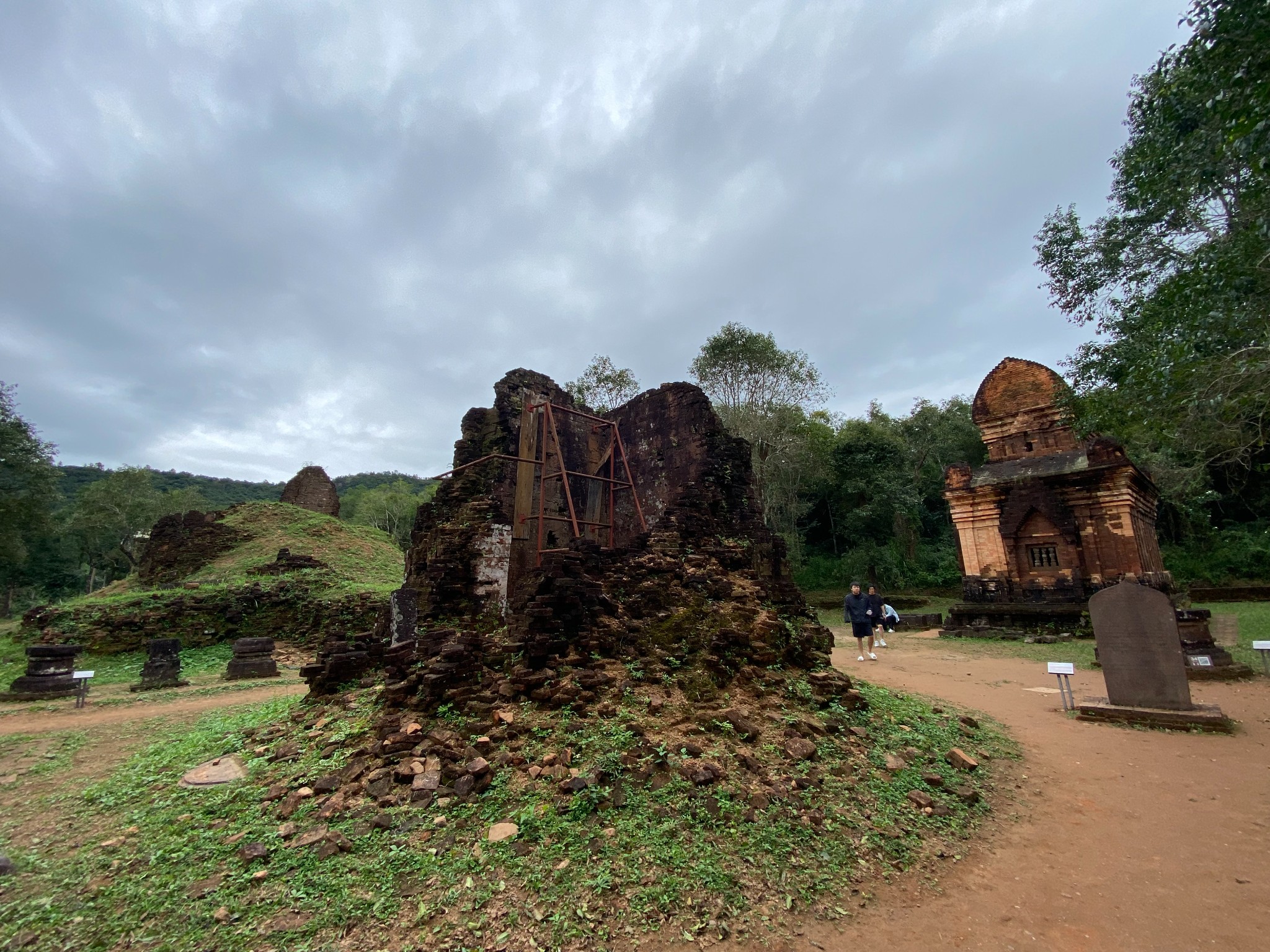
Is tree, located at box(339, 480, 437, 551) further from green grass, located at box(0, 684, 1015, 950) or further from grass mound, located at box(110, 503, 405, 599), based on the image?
green grass, located at box(0, 684, 1015, 950)

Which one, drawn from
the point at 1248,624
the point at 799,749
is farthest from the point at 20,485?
the point at 1248,624

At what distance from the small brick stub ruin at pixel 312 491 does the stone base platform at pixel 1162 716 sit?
2952 cm

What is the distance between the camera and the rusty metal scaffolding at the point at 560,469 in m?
9.10

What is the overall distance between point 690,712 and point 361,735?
3.01 meters

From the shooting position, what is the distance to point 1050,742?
5.91 metres

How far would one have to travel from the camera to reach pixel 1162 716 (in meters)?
6.23

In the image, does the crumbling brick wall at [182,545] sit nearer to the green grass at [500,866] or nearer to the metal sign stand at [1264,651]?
the green grass at [500,866]

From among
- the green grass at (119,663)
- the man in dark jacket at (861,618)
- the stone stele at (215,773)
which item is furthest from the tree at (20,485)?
the man in dark jacket at (861,618)

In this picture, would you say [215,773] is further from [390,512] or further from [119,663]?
[390,512]

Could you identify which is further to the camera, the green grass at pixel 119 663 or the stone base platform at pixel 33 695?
the green grass at pixel 119 663

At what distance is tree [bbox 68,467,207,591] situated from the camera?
3628 centimetres

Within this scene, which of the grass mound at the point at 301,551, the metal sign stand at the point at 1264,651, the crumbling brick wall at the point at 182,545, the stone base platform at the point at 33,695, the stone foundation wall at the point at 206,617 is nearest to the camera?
the metal sign stand at the point at 1264,651

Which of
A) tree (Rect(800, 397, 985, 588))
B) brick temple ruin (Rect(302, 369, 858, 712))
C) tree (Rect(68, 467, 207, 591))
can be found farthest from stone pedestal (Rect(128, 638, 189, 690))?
tree (Rect(68, 467, 207, 591))

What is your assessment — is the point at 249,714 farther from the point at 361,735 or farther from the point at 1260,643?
the point at 1260,643
